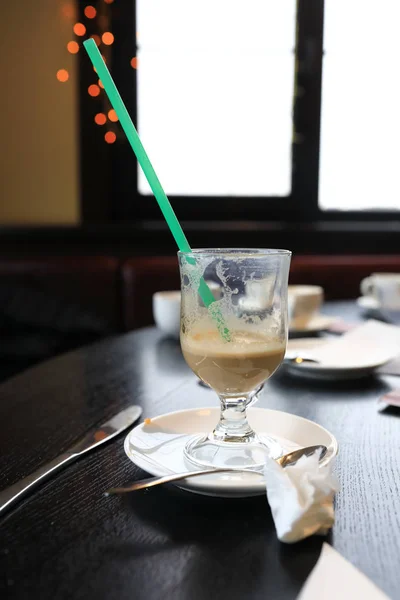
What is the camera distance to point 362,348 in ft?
3.67

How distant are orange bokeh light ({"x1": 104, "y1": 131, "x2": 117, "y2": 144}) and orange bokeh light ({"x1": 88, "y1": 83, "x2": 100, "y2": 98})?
0.18 m

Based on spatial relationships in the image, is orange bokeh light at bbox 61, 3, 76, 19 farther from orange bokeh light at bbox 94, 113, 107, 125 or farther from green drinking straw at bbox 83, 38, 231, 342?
green drinking straw at bbox 83, 38, 231, 342

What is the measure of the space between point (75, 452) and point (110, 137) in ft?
7.79

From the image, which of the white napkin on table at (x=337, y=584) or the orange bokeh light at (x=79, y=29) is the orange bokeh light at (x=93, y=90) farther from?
the white napkin on table at (x=337, y=584)

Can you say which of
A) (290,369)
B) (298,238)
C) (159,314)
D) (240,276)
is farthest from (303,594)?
(298,238)

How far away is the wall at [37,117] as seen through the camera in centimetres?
276

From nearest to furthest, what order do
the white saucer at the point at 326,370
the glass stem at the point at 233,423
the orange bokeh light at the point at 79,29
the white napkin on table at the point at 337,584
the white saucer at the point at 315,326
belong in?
the white napkin on table at the point at 337,584, the glass stem at the point at 233,423, the white saucer at the point at 326,370, the white saucer at the point at 315,326, the orange bokeh light at the point at 79,29

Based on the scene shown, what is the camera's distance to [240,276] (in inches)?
26.3

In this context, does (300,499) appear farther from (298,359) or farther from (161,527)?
(298,359)

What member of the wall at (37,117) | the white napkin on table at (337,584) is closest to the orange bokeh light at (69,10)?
the wall at (37,117)

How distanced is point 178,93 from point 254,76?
14.6 inches

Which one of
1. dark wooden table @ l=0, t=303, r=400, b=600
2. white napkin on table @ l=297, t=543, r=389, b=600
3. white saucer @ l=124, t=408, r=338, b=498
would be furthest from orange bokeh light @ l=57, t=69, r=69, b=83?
white napkin on table @ l=297, t=543, r=389, b=600

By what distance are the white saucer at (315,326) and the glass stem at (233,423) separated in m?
0.66

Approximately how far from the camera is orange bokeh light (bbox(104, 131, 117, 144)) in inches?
112
